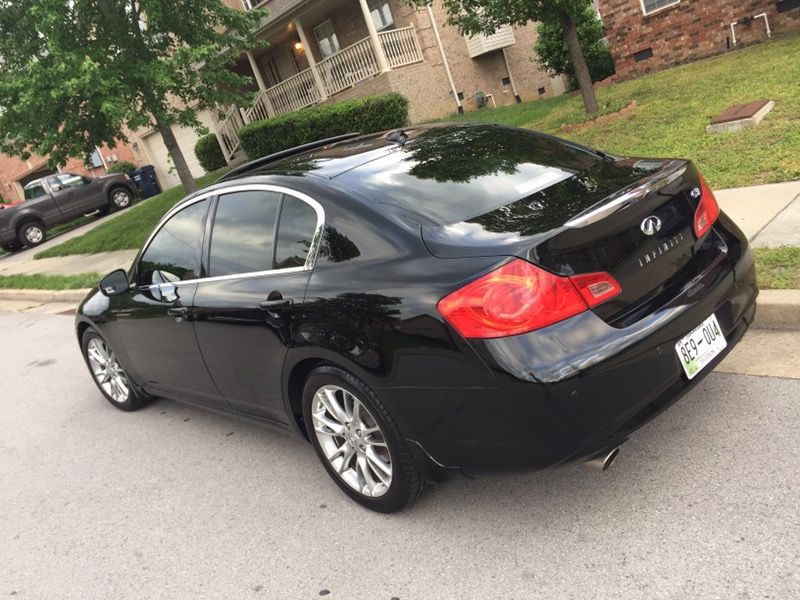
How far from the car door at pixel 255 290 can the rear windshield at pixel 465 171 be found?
0.41 meters

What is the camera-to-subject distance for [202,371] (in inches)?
166

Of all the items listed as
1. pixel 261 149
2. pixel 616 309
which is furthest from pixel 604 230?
pixel 261 149

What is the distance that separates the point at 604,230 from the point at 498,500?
4.41 feet

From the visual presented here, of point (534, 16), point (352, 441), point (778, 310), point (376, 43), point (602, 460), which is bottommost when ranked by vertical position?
point (778, 310)

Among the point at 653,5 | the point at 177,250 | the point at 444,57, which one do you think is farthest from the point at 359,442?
the point at 444,57

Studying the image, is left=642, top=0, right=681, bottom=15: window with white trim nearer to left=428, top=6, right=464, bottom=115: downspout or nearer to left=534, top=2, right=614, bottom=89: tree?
left=534, top=2, right=614, bottom=89: tree

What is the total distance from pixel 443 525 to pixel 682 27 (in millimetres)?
13712

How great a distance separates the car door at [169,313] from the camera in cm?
417

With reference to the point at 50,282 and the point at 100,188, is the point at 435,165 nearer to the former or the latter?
the point at 50,282

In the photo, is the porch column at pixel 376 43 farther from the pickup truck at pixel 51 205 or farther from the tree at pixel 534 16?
the pickup truck at pixel 51 205

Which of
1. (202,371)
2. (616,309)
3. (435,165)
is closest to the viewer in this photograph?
(616,309)

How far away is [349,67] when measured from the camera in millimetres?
18500

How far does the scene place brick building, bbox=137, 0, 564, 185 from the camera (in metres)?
18.1

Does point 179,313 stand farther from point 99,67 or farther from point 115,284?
point 99,67
